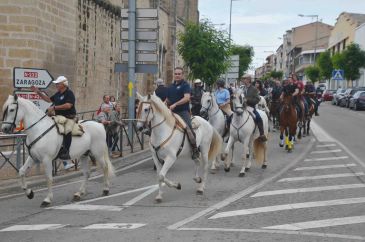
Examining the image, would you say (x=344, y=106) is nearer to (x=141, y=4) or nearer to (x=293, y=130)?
(x=141, y=4)

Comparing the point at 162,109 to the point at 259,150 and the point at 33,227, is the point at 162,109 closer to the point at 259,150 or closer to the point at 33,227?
the point at 33,227

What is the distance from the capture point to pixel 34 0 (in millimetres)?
17250

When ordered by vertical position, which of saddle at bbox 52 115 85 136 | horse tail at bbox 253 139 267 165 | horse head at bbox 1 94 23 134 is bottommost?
horse tail at bbox 253 139 267 165

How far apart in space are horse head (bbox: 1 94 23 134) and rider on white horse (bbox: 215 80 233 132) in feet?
19.9

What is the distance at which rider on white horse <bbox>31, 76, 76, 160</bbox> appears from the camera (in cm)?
962

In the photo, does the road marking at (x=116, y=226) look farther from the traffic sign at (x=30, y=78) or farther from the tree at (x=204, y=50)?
the tree at (x=204, y=50)

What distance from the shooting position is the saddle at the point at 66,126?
31.1 feet

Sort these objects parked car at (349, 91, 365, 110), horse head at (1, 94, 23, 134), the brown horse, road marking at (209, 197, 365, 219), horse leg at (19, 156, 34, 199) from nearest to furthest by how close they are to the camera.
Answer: road marking at (209, 197, 365, 219) < horse head at (1, 94, 23, 134) < horse leg at (19, 156, 34, 199) < the brown horse < parked car at (349, 91, 365, 110)

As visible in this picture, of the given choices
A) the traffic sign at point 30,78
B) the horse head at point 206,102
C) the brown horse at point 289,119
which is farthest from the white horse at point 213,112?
the brown horse at point 289,119

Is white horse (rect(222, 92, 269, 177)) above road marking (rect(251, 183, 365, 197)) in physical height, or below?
above

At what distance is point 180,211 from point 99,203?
165 cm

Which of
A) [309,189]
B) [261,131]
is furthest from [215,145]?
[261,131]

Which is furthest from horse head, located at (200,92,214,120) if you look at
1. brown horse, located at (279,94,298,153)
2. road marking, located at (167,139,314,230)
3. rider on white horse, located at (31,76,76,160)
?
brown horse, located at (279,94,298,153)

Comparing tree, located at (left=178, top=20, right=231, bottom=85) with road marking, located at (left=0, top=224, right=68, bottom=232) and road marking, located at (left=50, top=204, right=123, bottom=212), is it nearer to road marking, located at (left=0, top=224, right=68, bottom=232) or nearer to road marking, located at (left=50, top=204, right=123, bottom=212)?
road marking, located at (left=50, top=204, right=123, bottom=212)
